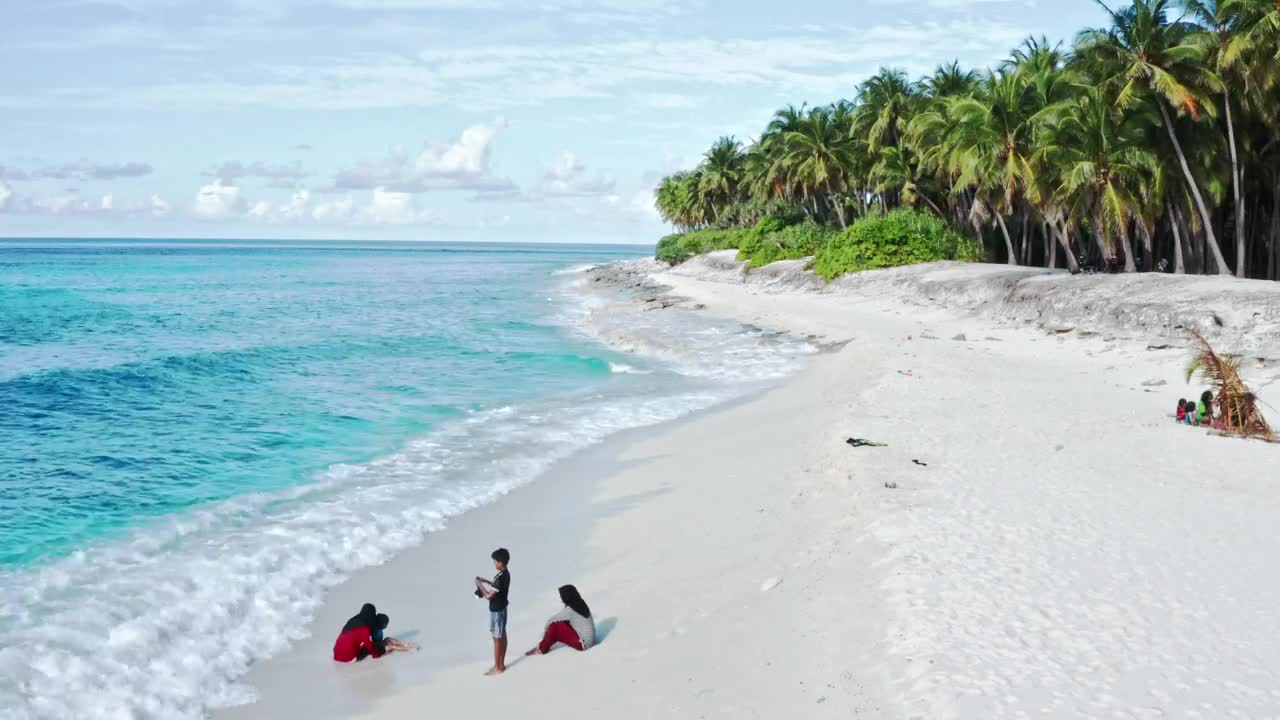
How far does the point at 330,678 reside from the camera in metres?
7.73

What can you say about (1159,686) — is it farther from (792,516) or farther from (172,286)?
(172,286)

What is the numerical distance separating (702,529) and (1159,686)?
5483 mm

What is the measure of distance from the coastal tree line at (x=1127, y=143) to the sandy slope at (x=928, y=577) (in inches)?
660

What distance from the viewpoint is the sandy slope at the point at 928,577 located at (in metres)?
6.36

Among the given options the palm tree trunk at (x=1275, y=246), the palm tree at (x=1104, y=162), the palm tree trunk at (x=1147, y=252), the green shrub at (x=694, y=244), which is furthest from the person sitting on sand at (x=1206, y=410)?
the green shrub at (x=694, y=244)

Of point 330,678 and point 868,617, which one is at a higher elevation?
point 868,617

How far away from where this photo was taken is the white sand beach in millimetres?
6441

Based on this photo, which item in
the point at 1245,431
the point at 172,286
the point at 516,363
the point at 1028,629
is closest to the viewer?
the point at 1028,629

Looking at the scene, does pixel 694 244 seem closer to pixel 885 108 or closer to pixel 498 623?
pixel 885 108

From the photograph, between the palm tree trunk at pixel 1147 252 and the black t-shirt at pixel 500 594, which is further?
the palm tree trunk at pixel 1147 252

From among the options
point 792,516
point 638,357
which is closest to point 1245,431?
point 792,516

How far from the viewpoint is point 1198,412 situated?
1412cm

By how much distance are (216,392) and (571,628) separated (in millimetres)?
19511

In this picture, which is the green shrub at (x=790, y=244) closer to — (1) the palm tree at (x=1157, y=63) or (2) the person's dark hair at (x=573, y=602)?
(1) the palm tree at (x=1157, y=63)
